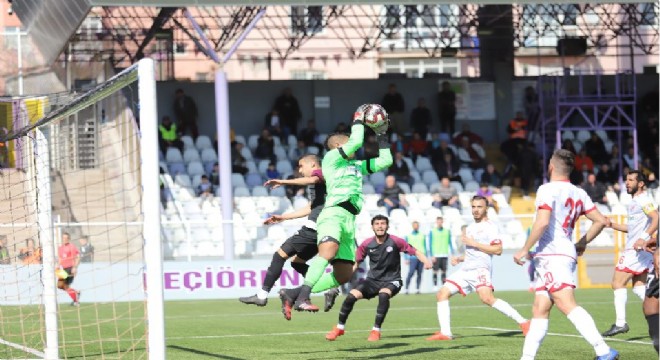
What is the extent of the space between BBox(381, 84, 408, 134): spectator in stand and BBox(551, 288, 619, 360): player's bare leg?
86.6 feet

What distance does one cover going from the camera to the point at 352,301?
46.1 feet

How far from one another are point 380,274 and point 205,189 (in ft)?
51.2

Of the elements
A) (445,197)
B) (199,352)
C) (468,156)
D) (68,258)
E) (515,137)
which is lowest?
(199,352)

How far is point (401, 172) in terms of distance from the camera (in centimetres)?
3250

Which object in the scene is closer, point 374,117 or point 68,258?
point 374,117

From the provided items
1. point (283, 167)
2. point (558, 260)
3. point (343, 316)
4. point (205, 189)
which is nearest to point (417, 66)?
point (283, 167)

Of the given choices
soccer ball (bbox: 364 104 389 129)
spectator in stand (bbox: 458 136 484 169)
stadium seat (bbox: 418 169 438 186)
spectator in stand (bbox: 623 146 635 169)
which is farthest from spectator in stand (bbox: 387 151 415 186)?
soccer ball (bbox: 364 104 389 129)

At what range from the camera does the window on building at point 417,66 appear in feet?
204

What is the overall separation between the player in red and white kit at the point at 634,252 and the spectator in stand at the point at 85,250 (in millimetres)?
13101

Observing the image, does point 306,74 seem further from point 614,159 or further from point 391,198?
point 391,198

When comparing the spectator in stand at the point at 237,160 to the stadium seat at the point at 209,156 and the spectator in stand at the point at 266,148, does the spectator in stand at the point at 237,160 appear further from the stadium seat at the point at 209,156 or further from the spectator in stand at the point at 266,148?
the spectator in stand at the point at 266,148

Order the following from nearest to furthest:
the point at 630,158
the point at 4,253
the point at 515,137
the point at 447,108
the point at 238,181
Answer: the point at 4,253
the point at 238,181
the point at 630,158
the point at 515,137
the point at 447,108

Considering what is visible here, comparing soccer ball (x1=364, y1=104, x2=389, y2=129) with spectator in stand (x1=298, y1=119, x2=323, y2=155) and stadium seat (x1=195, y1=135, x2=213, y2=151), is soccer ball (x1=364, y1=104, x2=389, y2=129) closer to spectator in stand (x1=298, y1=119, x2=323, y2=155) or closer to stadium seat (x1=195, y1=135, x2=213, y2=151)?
spectator in stand (x1=298, y1=119, x2=323, y2=155)

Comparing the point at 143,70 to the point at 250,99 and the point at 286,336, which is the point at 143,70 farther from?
the point at 250,99
